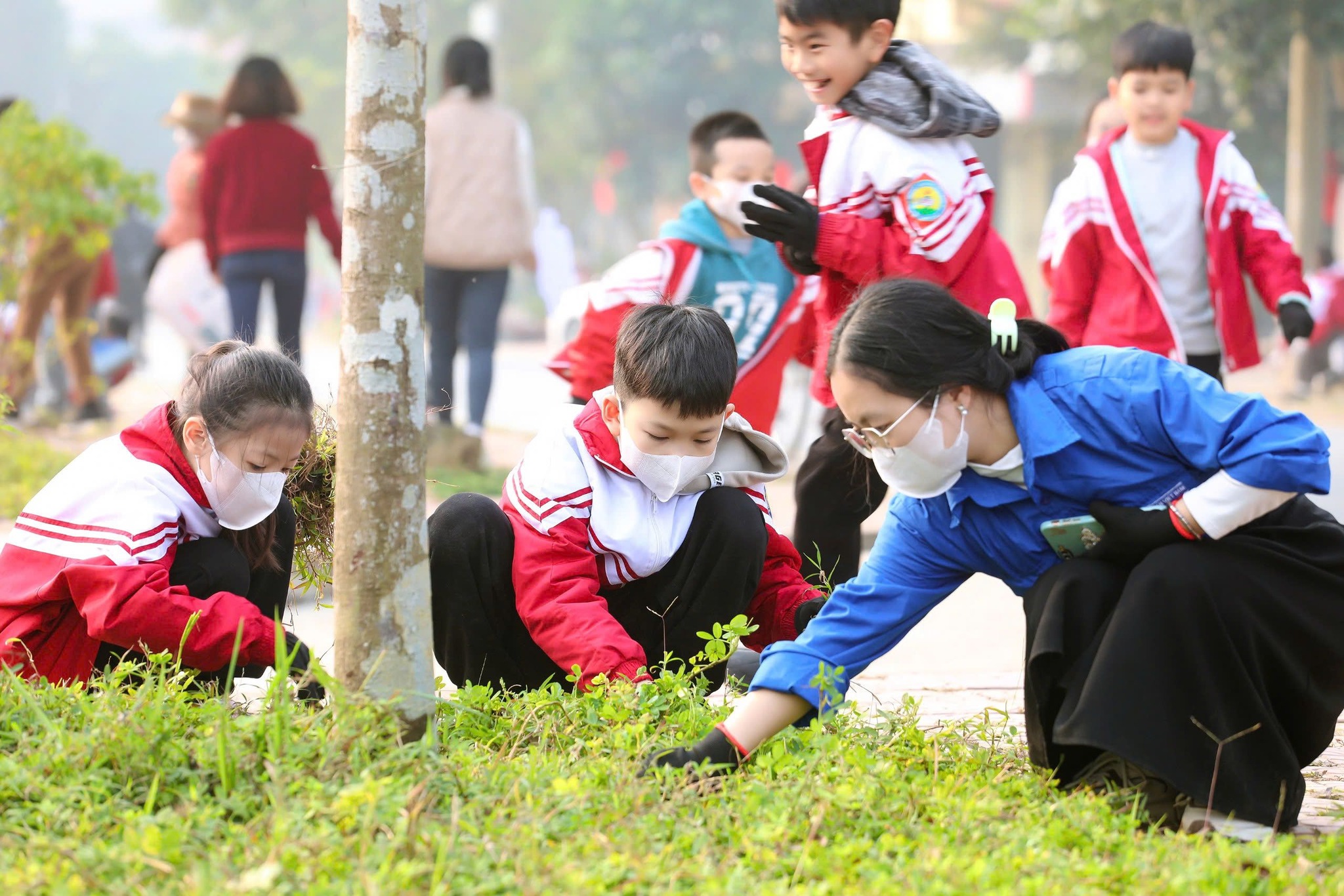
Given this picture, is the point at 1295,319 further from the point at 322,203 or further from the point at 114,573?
the point at 322,203

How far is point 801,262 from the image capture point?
3668 mm

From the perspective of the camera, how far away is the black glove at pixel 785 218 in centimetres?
354

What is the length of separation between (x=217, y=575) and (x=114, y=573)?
25 centimetres

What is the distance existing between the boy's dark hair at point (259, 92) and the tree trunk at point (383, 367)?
16.3 ft

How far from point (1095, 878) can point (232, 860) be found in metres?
1.22

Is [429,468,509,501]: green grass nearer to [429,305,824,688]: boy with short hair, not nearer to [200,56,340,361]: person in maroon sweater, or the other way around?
[200,56,340,361]: person in maroon sweater

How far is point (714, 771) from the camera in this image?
2.54 meters

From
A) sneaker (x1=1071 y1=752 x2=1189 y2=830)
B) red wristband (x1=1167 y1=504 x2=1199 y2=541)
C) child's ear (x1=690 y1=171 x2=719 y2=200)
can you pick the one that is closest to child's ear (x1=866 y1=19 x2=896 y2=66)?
child's ear (x1=690 y1=171 x2=719 y2=200)

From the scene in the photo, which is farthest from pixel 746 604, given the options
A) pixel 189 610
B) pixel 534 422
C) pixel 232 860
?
pixel 534 422

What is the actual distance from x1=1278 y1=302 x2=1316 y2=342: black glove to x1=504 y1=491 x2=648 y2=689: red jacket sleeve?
8.08 feet

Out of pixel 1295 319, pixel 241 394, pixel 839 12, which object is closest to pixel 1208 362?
pixel 1295 319

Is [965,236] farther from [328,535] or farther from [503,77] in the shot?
[503,77]

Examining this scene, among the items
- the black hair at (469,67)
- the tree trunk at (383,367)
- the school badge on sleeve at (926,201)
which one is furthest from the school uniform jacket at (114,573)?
the black hair at (469,67)

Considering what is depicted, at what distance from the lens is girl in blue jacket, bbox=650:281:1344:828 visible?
2.46 metres
